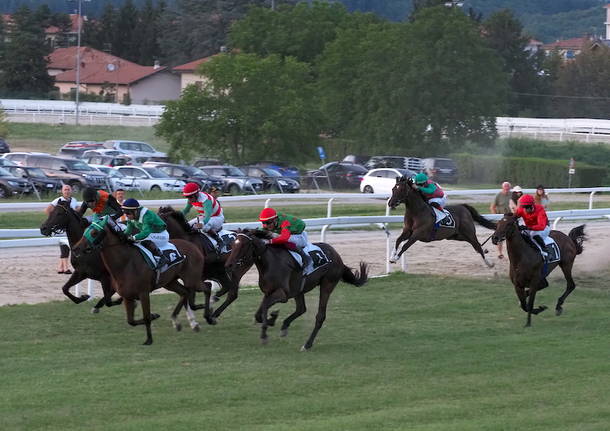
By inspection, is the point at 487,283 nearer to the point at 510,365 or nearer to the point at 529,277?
the point at 529,277

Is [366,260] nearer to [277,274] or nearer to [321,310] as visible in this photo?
[321,310]

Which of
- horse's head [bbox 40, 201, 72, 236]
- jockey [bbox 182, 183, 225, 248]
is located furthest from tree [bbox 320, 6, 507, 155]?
horse's head [bbox 40, 201, 72, 236]

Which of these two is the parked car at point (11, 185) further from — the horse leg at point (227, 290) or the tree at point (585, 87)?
the tree at point (585, 87)

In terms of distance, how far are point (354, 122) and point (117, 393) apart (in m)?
46.7

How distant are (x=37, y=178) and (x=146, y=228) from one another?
997 inches

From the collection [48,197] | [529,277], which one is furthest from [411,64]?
[529,277]

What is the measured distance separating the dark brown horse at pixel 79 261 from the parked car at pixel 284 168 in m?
31.3

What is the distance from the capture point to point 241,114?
48.2 m

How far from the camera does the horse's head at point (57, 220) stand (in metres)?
13.4

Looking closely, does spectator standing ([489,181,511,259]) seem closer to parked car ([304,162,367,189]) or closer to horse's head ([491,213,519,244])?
horse's head ([491,213,519,244])

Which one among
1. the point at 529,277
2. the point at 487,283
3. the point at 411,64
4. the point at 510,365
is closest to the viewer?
the point at 510,365

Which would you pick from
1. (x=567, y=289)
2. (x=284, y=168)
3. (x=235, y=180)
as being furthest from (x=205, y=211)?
(x=284, y=168)

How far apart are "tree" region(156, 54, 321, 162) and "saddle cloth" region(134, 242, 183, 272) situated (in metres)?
35.4

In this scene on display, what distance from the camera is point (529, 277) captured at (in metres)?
14.3
